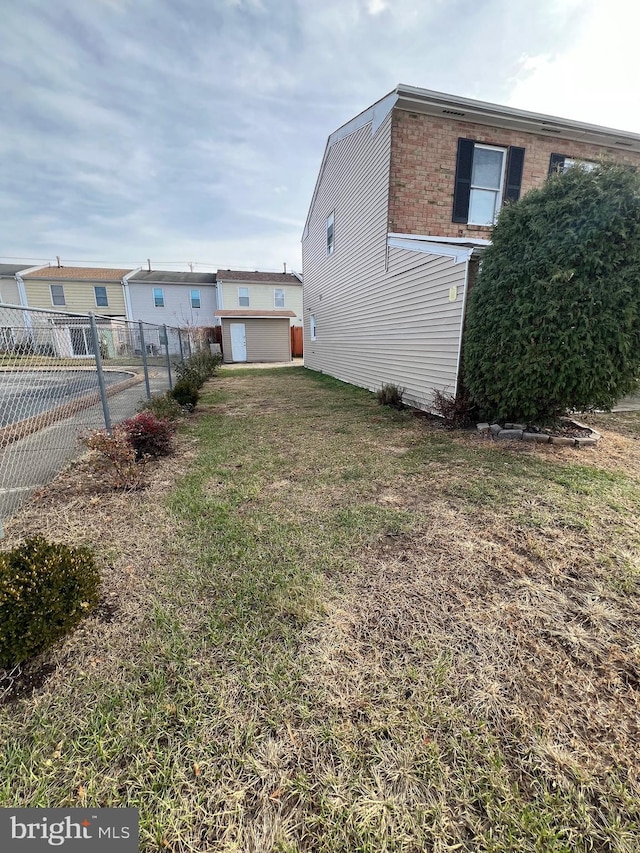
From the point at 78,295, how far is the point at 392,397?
26.4 meters

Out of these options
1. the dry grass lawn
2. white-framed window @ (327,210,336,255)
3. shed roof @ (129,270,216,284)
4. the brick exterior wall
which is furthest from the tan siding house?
the dry grass lawn

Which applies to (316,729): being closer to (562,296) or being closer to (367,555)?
(367,555)

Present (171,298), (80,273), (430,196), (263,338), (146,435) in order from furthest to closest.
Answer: (171,298) → (80,273) → (263,338) → (430,196) → (146,435)

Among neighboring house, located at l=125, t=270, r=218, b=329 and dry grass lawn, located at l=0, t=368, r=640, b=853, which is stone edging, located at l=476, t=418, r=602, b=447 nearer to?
dry grass lawn, located at l=0, t=368, r=640, b=853

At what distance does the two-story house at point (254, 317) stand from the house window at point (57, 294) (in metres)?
10.6

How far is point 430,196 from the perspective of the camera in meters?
7.76

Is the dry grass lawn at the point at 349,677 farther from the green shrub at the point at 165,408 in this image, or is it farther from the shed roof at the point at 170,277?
the shed roof at the point at 170,277

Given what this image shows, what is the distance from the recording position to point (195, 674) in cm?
172

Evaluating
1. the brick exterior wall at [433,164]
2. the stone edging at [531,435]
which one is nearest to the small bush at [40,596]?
the stone edging at [531,435]

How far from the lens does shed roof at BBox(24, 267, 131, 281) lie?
2448 cm

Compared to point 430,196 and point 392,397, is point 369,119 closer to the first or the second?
point 430,196

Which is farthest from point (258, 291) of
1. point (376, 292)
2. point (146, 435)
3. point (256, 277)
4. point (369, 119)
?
point (146, 435)

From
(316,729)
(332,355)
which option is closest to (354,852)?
(316,729)

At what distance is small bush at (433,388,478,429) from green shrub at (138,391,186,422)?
4632 millimetres
